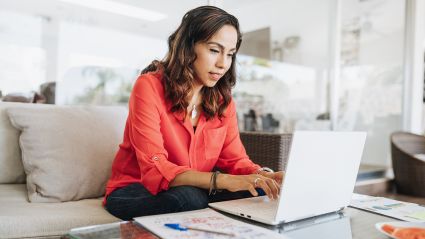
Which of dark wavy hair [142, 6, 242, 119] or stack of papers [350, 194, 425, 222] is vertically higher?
dark wavy hair [142, 6, 242, 119]

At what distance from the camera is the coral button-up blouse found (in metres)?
1.21

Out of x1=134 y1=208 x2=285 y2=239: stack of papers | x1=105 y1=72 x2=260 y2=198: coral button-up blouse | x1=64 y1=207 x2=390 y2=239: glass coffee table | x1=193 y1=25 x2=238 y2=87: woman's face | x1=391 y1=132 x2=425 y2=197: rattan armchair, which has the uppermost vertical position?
x1=193 y1=25 x2=238 y2=87: woman's face

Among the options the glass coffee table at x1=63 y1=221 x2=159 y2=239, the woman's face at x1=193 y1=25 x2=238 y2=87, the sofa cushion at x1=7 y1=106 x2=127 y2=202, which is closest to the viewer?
the glass coffee table at x1=63 y1=221 x2=159 y2=239

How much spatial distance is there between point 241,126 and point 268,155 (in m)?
1.47

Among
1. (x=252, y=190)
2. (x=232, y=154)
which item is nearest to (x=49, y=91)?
(x=232, y=154)

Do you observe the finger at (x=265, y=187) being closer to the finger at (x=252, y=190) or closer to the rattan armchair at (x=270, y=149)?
the finger at (x=252, y=190)

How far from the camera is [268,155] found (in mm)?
1979

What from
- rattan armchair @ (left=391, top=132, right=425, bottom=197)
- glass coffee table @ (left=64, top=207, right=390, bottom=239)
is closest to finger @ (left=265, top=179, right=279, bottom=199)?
glass coffee table @ (left=64, top=207, right=390, bottom=239)

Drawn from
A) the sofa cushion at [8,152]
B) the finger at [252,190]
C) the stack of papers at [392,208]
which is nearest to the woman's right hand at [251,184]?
the finger at [252,190]

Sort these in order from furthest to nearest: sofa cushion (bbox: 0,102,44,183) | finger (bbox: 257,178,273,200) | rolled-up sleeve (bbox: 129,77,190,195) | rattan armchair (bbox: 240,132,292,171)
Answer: rattan armchair (bbox: 240,132,292,171)
sofa cushion (bbox: 0,102,44,183)
rolled-up sleeve (bbox: 129,77,190,195)
finger (bbox: 257,178,273,200)

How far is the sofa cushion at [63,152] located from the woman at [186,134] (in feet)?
0.72

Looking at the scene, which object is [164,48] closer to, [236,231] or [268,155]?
[268,155]

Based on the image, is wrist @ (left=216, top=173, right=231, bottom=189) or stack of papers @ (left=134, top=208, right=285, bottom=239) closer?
stack of papers @ (left=134, top=208, right=285, bottom=239)

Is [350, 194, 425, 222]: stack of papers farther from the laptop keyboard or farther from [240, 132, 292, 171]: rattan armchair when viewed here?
[240, 132, 292, 171]: rattan armchair
